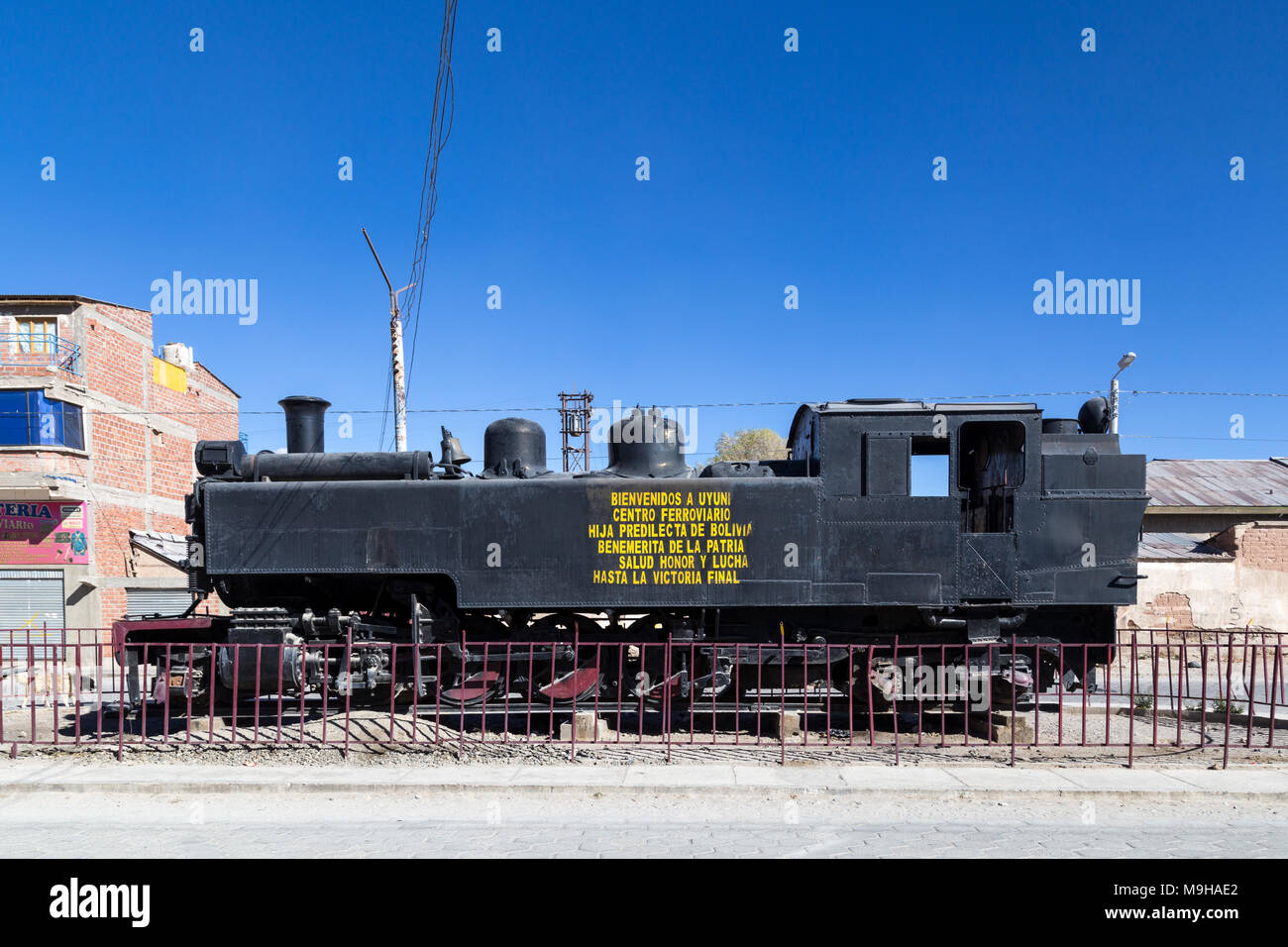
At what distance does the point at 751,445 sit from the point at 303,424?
48.4m

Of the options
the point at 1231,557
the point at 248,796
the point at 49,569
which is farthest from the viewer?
the point at 49,569

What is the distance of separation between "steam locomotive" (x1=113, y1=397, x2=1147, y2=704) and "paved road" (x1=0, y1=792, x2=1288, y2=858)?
70.2 inches

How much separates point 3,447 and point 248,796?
1565 centimetres

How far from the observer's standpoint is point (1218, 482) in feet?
63.8

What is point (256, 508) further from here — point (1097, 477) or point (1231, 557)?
point (1231, 557)

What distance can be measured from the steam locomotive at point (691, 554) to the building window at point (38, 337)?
1370 cm

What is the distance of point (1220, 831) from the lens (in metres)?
5.39

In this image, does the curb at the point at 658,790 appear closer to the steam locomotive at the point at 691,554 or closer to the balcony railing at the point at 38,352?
the steam locomotive at the point at 691,554

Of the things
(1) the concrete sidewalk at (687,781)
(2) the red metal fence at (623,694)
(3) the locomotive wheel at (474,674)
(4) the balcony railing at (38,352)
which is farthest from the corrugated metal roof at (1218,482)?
(4) the balcony railing at (38,352)

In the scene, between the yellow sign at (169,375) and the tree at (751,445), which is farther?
the tree at (751,445)

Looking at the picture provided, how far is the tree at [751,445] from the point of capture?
179ft

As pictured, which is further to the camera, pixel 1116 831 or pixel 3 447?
pixel 3 447

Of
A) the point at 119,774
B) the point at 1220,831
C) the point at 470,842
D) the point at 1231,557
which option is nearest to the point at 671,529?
the point at 470,842

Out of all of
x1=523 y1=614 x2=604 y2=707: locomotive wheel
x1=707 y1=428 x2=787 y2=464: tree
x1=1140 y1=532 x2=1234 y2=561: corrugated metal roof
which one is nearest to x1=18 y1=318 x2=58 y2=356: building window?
x1=523 y1=614 x2=604 y2=707: locomotive wheel
